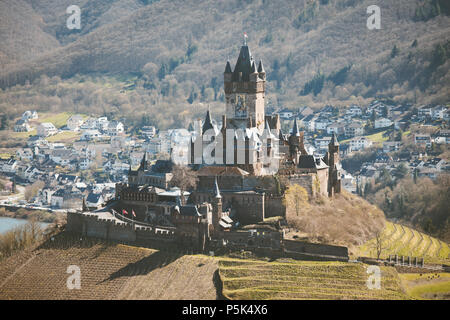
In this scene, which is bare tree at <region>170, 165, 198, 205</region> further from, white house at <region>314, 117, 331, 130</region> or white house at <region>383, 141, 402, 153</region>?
white house at <region>314, 117, 331, 130</region>

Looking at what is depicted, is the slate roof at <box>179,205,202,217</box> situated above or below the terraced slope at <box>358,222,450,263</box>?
above

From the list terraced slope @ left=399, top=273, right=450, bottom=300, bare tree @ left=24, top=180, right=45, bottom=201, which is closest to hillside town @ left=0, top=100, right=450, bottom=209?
bare tree @ left=24, top=180, right=45, bottom=201

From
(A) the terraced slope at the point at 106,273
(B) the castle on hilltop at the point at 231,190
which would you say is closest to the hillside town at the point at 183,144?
(B) the castle on hilltop at the point at 231,190

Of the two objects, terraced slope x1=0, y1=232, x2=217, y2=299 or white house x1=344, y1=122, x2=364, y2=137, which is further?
white house x1=344, y1=122, x2=364, y2=137

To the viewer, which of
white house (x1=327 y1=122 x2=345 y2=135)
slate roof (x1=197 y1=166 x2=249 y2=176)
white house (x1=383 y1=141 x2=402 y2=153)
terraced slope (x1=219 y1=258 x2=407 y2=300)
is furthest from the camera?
white house (x1=327 y1=122 x2=345 y2=135)

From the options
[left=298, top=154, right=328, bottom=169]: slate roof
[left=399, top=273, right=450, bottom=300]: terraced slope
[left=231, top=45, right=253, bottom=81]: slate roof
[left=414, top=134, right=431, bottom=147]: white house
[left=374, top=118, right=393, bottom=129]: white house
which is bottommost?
[left=399, top=273, right=450, bottom=300]: terraced slope

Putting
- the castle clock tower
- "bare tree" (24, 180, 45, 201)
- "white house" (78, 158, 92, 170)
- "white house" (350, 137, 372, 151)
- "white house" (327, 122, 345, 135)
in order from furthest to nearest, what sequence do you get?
"white house" (327, 122, 345, 135) < "white house" (78, 158, 92, 170) < "white house" (350, 137, 372, 151) < "bare tree" (24, 180, 45, 201) < the castle clock tower
